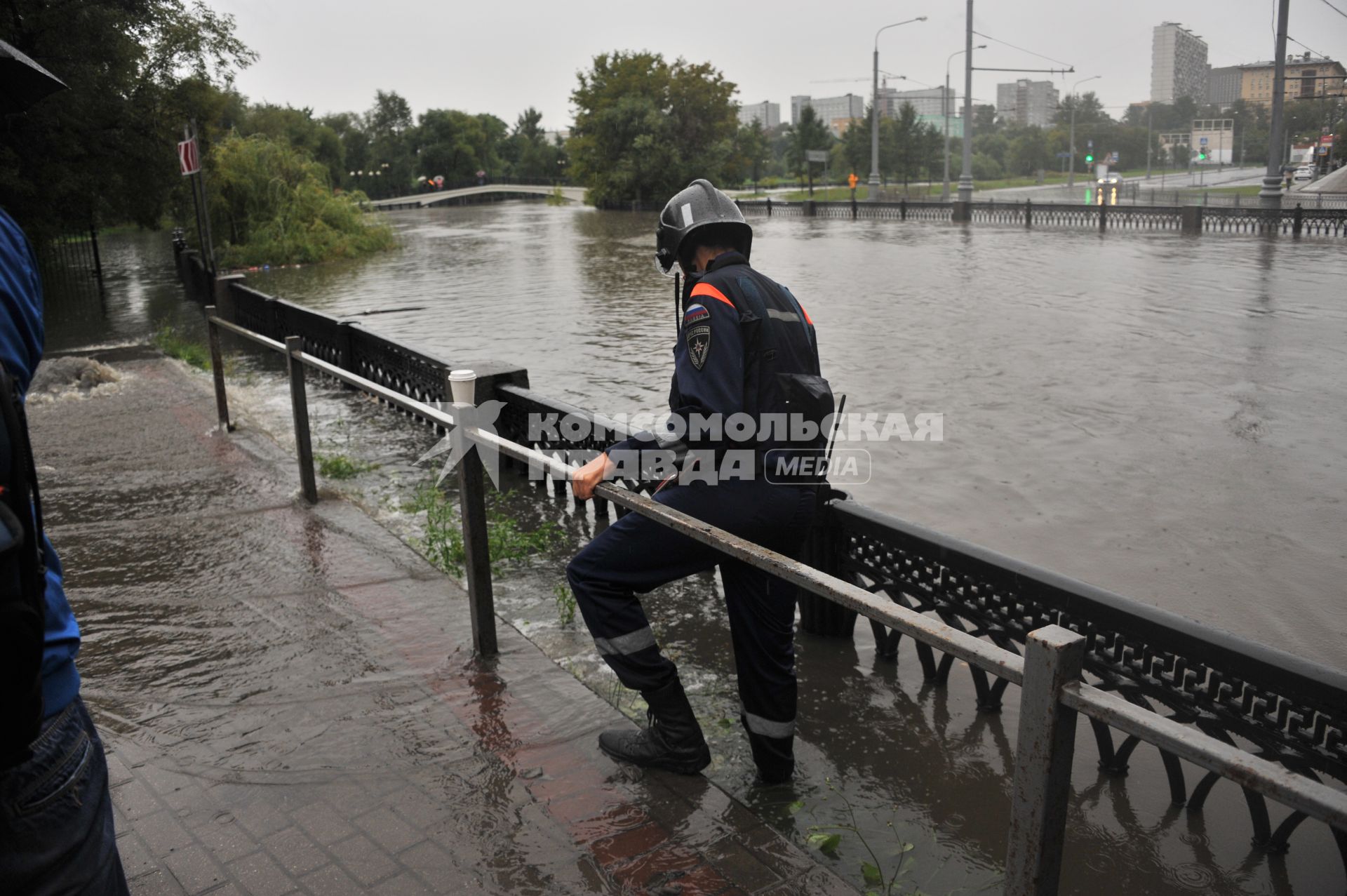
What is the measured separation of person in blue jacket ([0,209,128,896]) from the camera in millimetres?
1801

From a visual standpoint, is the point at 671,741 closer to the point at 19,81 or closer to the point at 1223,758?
the point at 1223,758

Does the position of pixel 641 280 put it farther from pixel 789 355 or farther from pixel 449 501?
pixel 789 355

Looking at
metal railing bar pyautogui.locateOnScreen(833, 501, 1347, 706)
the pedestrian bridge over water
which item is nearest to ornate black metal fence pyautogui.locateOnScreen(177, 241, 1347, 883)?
metal railing bar pyautogui.locateOnScreen(833, 501, 1347, 706)

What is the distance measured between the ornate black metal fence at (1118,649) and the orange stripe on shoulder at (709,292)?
1.55m

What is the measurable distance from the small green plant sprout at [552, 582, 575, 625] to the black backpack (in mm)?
3660

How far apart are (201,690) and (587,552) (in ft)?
6.09

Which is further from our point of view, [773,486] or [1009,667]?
[773,486]

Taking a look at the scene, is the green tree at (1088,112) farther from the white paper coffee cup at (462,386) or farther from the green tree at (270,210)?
the white paper coffee cup at (462,386)

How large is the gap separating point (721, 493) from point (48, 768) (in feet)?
6.69

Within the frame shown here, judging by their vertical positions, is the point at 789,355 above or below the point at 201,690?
above

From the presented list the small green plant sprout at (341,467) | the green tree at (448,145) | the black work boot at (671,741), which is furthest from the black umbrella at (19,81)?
the green tree at (448,145)

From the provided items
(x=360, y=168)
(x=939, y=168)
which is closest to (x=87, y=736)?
(x=939, y=168)

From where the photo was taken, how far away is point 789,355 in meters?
3.43

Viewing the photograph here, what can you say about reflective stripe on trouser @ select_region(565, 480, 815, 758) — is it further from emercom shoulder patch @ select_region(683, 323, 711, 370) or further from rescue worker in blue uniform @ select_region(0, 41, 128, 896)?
rescue worker in blue uniform @ select_region(0, 41, 128, 896)
